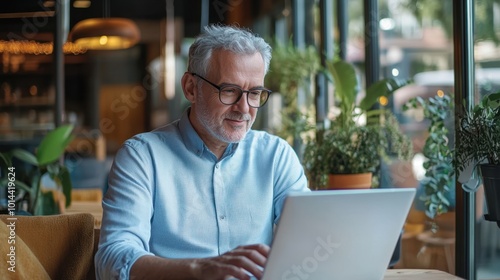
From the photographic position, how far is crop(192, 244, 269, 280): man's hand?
1545mm

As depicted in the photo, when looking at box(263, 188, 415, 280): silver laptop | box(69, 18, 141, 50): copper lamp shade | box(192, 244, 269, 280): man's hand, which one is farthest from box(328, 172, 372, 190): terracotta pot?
box(69, 18, 141, 50): copper lamp shade

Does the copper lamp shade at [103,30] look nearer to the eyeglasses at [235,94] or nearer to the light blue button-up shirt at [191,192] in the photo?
the light blue button-up shirt at [191,192]

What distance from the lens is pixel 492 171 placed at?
85.2 inches

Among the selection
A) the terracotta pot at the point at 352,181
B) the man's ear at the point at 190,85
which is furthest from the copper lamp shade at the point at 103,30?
the man's ear at the point at 190,85

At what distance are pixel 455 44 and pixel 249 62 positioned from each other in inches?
49.8

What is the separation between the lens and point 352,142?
370 centimetres

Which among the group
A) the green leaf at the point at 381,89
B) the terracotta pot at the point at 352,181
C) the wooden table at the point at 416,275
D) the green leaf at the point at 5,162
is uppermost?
the green leaf at the point at 381,89

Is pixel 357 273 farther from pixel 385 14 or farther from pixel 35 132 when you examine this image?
pixel 35 132

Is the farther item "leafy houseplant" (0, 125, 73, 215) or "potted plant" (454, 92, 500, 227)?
"leafy houseplant" (0, 125, 73, 215)

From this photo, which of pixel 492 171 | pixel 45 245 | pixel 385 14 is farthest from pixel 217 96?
pixel 385 14

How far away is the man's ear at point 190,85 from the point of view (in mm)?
2271

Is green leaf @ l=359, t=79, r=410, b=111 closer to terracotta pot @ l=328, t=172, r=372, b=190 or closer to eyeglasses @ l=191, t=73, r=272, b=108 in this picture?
terracotta pot @ l=328, t=172, r=372, b=190

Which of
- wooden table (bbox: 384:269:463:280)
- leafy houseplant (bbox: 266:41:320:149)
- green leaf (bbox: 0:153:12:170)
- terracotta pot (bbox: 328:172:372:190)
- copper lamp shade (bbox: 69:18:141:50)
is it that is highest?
copper lamp shade (bbox: 69:18:141:50)

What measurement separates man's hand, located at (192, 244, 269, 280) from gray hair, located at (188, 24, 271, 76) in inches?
29.9
